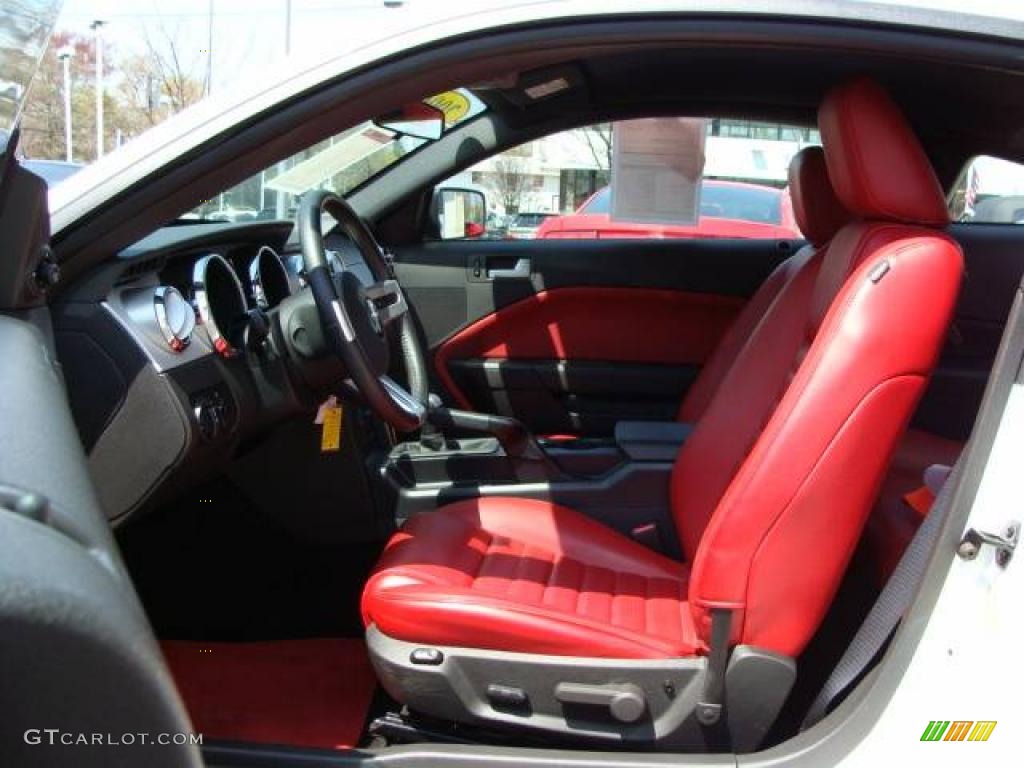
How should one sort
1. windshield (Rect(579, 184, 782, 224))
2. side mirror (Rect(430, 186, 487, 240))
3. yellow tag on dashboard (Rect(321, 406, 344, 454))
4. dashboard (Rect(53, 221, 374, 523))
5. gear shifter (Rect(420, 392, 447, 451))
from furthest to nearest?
windshield (Rect(579, 184, 782, 224)) < side mirror (Rect(430, 186, 487, 240)) < gear shifter (Rect(420, 392, 447, 451)) < yellow tag on dashboard (Rect(321, 406, 344, 454)) < dashboard (Rect(53, 221, 374, 523))

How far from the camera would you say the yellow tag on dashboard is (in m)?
2.15

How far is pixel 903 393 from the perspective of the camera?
1307 millimetres

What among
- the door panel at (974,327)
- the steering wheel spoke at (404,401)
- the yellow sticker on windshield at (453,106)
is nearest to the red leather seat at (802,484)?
the steering wheel spoke at (404,401)

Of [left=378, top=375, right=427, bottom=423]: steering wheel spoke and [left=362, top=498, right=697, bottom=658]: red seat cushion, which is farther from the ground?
[left=378, top=375, right=427, bottom=423]: steering wheel spoke

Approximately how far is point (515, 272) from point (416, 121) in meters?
0.99

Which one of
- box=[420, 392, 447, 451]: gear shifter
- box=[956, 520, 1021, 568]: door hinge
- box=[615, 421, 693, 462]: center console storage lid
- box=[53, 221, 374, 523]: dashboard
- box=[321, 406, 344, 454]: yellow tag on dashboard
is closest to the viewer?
box=[956, 520, 1021, 568]: door hinge

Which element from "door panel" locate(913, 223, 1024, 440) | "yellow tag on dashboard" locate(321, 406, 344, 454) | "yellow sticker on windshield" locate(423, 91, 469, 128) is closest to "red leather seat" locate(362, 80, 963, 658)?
"yellow tag on dashboard" locate(321, 406, 344, 454)

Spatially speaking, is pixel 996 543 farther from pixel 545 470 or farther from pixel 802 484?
pixel 545 470

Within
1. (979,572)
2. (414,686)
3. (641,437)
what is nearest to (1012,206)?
(641,437)

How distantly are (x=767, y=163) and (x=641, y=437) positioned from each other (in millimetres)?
2311

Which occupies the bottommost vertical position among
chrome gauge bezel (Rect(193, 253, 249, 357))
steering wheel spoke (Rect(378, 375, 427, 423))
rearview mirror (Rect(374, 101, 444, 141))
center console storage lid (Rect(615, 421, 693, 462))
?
center console storage lid (Rect(615, 421, 693, 462))

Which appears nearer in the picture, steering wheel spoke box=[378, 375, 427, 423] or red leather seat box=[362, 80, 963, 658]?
red leather seat box=[362, 80, 963, 658]

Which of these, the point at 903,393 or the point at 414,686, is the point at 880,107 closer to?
the point at 903,393

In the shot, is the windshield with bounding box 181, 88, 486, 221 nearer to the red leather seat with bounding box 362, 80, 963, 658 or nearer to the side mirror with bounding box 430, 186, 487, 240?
the side mirror with bounding box 430, 186, 487, 240
